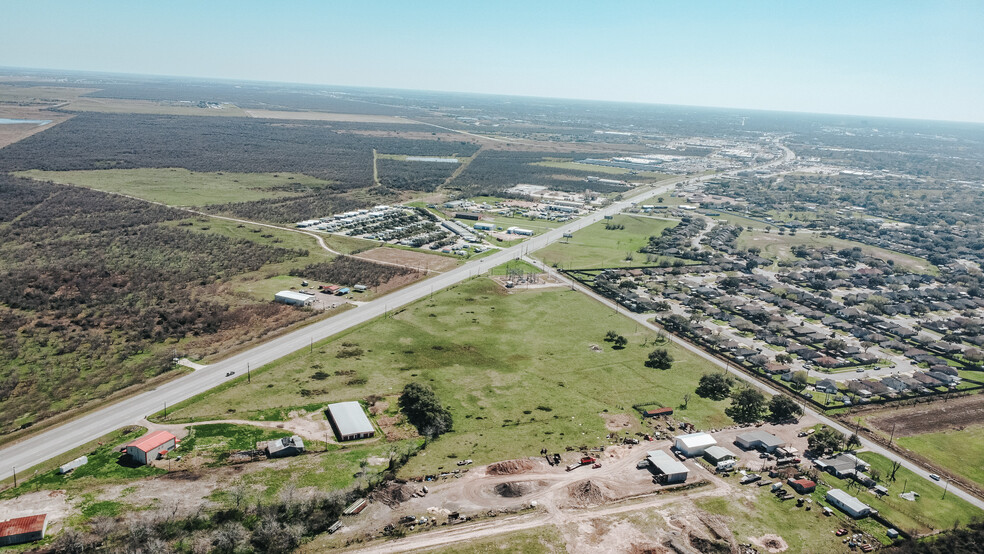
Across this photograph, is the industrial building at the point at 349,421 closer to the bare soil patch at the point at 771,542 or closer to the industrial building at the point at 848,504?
the bare soil patch at the point at 771,542

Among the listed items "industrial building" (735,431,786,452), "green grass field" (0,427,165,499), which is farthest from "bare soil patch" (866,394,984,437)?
"green grass field" (0,427,165,499)

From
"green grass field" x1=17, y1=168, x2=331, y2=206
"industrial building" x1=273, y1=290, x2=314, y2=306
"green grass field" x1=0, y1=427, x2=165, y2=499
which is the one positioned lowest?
"green grass field" x1=0, y1=427, x2=165, y2=499

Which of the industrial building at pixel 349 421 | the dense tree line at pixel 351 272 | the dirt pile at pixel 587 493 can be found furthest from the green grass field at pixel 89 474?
the dense tree line at pixel 351 272

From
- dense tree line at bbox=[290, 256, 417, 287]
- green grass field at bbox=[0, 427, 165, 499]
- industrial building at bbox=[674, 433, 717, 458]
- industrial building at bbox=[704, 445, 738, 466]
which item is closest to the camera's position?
green grass field at bbox=[0, 427, 165, 499]

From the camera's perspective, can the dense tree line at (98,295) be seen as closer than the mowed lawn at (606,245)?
Yes

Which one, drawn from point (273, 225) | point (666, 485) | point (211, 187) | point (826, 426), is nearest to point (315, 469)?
point (666, 485)

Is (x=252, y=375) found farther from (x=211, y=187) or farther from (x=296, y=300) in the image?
(x=211, y=187)

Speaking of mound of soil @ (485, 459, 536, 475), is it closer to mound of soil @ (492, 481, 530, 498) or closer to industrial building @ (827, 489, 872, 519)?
mound of soil @ (492, 481, 530, 498)
